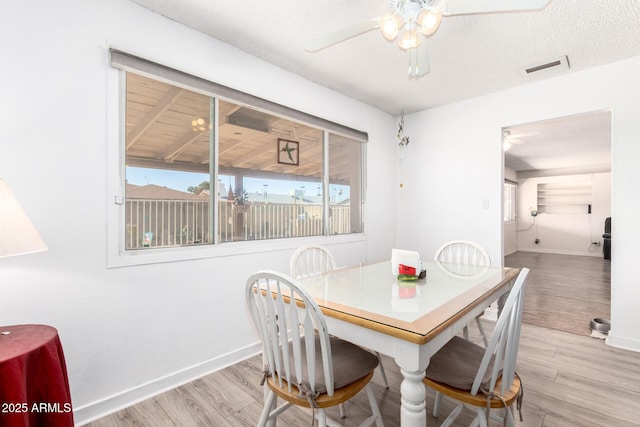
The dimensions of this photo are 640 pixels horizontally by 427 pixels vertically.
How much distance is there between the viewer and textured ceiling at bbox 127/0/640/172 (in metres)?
1.86

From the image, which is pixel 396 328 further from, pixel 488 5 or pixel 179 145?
pixel 179 145

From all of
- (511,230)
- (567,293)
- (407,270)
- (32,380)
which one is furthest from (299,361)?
(511,230)

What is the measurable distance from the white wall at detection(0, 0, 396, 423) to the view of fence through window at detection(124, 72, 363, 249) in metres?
0.18

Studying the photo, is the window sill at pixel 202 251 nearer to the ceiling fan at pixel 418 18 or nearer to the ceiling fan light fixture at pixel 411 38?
the ceiling fan at pixel 418 18

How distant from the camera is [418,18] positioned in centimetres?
146

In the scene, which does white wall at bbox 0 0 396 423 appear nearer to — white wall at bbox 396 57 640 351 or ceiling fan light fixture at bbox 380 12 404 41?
ceiling fan light fixture at bbox 380 12 404 41

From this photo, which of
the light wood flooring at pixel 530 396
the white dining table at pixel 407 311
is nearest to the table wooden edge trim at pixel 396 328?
the white dining table at pixel 407 311

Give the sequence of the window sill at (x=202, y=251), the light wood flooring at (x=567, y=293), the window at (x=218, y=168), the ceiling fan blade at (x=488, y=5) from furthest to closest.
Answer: the light wood flooring at (x=567, y=293) < the window at (x=218, y=168) < the window sill at (x=202, y=251) < the ceiling fan blade at (x=488, y=5)

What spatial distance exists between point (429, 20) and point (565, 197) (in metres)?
8.75

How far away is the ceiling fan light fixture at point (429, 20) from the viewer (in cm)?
139

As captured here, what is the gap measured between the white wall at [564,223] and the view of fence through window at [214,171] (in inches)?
296

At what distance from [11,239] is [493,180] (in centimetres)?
366

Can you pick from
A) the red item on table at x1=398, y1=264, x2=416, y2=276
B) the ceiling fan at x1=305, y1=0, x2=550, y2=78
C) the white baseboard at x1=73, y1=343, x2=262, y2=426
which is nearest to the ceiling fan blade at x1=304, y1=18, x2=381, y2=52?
the ceiling fan at x1=305, y1=0, x2=550, y2=78

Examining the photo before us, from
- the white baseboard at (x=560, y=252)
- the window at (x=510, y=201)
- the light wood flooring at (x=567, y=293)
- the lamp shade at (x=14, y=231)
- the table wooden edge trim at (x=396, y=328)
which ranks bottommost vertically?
the light wood flooring at (x=567, y=293)
